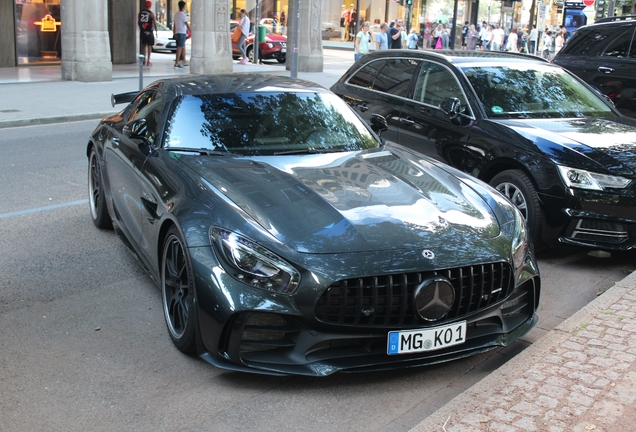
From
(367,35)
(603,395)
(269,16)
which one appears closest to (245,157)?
(603,395)

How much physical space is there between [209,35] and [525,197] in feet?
58.5

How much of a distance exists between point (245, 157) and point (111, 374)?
1658mm

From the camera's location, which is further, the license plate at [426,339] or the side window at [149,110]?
the side window at [149,110]

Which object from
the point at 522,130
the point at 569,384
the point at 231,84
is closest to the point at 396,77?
the point at 522,130

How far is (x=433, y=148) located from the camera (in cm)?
757

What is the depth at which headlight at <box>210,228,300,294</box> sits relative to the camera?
3.82 meters

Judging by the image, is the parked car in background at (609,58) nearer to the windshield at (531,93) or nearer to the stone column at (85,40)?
the windshield at (531,93)

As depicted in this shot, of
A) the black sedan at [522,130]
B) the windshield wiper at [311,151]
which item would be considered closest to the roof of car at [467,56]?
the black sedan at [522,130]

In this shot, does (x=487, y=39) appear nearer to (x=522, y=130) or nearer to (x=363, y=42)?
(x=363, y=42)

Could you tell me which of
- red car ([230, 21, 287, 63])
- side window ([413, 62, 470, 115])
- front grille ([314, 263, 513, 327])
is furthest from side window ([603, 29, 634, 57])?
red car ([230, 21, 287, 63])

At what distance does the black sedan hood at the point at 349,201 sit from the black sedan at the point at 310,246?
11 mm

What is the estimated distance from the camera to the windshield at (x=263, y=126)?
5.23 metres

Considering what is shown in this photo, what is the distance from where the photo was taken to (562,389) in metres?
3.86

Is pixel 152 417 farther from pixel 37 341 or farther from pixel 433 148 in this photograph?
pixel 433 148
